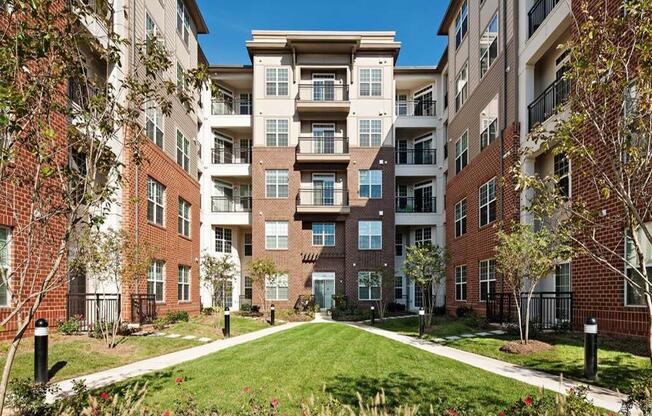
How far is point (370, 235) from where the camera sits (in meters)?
29.2

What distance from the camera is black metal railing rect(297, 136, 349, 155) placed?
29031mm

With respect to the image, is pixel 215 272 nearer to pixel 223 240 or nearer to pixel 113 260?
pixel 223 240

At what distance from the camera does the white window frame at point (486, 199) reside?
1868cm

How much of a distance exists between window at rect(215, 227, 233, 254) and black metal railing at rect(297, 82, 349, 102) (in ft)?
34.9

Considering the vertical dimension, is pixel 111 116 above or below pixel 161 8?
below

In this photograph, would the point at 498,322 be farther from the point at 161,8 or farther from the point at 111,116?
the point at 161,8

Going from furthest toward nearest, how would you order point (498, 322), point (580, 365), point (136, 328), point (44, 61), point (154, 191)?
point (154, 191) < point (498, 322) < point (136, 328) < point (580, 365) < point (44, 61)

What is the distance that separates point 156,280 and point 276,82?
52.6 ft

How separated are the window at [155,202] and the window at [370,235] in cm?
1319

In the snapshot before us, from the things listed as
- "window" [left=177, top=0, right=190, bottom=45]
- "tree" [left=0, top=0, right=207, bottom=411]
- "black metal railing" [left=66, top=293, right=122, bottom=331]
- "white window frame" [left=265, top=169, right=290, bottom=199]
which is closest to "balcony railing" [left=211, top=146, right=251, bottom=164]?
"white window frame" [left=265, top=169, right=290, bottom=199]

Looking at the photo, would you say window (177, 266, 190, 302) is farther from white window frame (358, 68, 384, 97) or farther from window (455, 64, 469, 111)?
window (455, 64, 469, 111)

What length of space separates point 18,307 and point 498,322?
53.2ft

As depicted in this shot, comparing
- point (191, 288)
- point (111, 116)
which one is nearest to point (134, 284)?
point (191, 288)

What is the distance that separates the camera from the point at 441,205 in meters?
30.2
